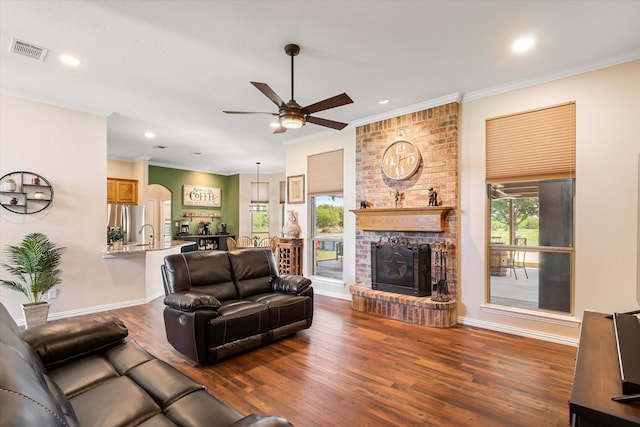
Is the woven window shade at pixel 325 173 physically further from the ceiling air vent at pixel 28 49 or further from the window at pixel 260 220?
the window at pixel 260 220

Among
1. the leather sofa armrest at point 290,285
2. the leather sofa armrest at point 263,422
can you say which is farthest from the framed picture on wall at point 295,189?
the leather sofa armrest at point 263,422

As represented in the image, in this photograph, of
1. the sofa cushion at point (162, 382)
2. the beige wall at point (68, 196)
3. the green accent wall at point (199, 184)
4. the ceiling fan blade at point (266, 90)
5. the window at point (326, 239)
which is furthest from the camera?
the green accent wall at point (199, 184)

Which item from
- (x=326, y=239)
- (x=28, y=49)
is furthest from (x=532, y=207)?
(x=28, y=49)

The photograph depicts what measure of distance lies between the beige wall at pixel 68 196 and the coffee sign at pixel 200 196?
4.66 metres

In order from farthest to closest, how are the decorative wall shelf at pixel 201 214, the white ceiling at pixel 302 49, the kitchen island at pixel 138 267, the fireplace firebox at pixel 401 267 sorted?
1. the decorative wall shelf at pixel 201 214
2. the kitchen island at pixel 138 267
3. the fireplace firebox at pixel 401 267
4. the white ceiling at pixel 302 49

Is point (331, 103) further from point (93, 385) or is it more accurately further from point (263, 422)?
point (93, 385)

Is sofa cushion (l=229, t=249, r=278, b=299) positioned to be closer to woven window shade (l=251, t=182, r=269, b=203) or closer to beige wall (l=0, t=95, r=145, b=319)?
beige wall (l=0, t=95, r=145, b=319)

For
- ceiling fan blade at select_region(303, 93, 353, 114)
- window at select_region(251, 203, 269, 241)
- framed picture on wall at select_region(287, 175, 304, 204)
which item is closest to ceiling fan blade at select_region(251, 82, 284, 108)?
ceiling fan blade at select_region(303, 93, 353, 114)

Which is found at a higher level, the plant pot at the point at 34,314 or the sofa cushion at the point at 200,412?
the sofa cushion at the point at 200,412

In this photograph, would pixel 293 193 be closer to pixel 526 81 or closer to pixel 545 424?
pixel 526 81

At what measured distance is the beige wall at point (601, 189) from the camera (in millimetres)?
3131

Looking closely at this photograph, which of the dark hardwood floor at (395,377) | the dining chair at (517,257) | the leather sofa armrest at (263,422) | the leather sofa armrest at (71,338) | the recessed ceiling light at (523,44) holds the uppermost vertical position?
the recessed ceiling light at (523,44)

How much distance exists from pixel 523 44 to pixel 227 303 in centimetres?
396

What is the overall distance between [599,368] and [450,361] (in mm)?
1768
